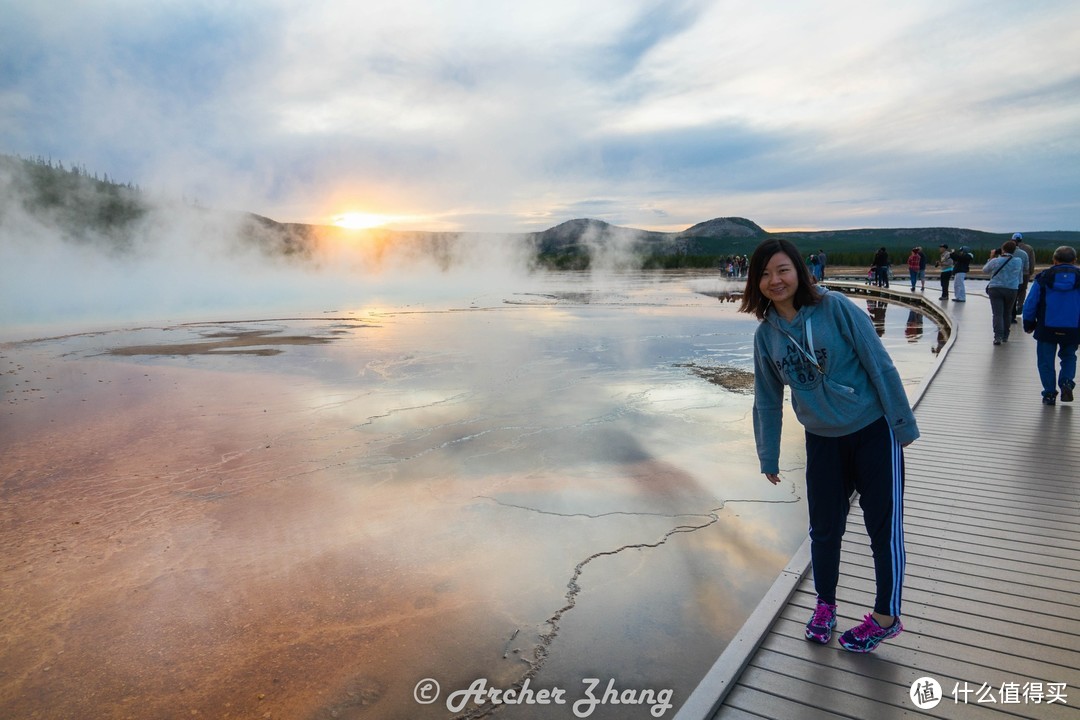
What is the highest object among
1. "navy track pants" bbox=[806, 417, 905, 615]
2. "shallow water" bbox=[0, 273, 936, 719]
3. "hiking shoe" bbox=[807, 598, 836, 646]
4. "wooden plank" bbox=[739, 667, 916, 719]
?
"navy track pants" bbox=[806, 417, 905, 615]

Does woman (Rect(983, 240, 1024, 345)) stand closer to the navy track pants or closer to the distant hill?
the navy track pants

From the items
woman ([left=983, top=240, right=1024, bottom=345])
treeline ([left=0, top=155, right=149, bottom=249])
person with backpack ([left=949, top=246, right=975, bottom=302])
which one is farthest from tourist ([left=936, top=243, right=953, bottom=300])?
treeline ([left=0, top=155, right=149, bottom=249])

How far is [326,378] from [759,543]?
776 centimetres

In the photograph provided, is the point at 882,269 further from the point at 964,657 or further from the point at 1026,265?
the point at 964,657

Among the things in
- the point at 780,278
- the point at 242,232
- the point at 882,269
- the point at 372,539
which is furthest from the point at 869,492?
the point at 242,232

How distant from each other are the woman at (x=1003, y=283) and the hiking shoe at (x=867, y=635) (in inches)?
312

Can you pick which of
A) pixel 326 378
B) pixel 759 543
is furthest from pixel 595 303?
pixel 759 543

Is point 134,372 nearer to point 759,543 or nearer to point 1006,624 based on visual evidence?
point 759,543

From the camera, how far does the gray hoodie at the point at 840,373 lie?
2.29m

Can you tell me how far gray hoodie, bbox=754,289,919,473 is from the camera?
2285 mm

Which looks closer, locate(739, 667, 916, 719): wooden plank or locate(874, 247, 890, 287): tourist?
locate(739, 667, 916, 719): wooden plank

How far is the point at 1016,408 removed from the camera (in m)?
6.14

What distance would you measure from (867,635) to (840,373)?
1.11 m

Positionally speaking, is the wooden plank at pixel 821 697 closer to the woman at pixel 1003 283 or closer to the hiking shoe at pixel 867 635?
the hiking shoe at pixel 867 635
